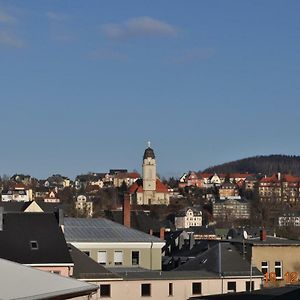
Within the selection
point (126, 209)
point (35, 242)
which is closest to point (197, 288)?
point (35, 242)

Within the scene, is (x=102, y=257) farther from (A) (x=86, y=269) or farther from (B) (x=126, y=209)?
(B) (x=126, y=209)

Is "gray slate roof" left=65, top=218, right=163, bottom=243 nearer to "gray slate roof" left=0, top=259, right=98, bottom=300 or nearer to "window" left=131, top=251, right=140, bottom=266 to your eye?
"window" left=131, top=251, right=140, bottom=266

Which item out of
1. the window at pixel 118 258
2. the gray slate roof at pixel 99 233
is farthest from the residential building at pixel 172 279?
the gray slate roof at pixel 99 233

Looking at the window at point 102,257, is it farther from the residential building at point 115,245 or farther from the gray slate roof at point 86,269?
the gray slate roof at point 86,269

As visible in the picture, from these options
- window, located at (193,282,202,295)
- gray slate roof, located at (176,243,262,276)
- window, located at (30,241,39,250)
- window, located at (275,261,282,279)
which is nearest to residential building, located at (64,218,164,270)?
gray slate roof, located at (176,243,262,276)

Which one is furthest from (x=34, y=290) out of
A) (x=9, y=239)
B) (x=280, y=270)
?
(x=280, y=270)

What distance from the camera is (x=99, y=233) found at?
48156 millimetres

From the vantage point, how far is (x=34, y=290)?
8.03 metres

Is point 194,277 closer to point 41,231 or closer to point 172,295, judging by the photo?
point 172,295

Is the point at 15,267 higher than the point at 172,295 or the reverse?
higher

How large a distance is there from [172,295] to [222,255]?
15.4 feet

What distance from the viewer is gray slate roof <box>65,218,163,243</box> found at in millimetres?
47344

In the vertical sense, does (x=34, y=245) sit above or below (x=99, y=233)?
below

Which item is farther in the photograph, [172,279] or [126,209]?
[126,209]
